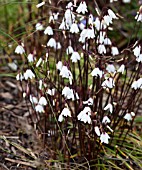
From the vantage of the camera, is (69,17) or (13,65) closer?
(69,17)

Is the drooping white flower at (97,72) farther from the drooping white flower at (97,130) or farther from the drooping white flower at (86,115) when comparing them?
the drooping white flower at (97,130)

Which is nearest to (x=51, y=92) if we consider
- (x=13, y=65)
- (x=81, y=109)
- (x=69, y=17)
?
(x=81, y=109)

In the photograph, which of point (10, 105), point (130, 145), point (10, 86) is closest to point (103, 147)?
point (130, 145)

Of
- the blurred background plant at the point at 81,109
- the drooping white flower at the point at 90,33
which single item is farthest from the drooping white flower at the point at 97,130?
the drooping white flower at the point at 90,33

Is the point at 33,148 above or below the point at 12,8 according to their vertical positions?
below

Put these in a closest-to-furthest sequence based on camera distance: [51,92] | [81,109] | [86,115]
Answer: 1. [86,115]
2. [81,109]
3. [51,92]

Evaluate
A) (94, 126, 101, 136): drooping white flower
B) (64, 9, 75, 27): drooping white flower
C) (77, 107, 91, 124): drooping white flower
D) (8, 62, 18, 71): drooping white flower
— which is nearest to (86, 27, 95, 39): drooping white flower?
(64, 9, 75, 27): drooping white flower

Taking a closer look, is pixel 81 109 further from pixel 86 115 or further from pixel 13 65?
pixel 13 65

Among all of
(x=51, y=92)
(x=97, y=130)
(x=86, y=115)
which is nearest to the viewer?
(x=86, y=115)

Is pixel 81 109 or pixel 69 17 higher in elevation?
pixel 69 17

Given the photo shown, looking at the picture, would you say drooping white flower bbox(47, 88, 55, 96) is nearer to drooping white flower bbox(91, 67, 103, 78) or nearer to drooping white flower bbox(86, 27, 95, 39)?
drooping white flower bbox(91, 67, 103, 78)

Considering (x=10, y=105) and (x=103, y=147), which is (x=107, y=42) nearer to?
(x=103, y=147)
